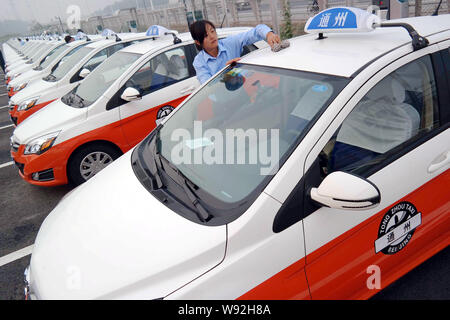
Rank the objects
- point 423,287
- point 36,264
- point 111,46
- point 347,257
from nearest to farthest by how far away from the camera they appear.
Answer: point 347,257, point 36,264, point 423,287, point 111,46

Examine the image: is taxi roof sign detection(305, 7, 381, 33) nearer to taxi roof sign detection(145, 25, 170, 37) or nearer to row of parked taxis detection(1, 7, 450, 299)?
row of parked taxis detection(1, 7, 450, 299)

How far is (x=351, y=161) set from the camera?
1668 millimetres

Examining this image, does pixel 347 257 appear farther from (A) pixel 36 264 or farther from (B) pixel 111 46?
(B) pixel 111 46

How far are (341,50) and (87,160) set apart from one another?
326 centimetres

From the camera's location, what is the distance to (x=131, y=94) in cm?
396

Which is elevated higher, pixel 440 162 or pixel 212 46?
pixel 212 46

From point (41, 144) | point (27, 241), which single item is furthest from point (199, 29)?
point (27, 241)

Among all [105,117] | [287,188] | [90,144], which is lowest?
[90,144]

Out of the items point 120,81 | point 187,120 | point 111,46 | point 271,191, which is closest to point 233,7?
point 111,46

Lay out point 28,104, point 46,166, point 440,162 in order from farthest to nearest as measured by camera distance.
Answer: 1. point 28,104
2. point 46,166
3. point 440,162

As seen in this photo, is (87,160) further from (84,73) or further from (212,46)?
(84,73)

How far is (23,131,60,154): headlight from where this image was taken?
386 cm

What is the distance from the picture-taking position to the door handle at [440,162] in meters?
1.77
